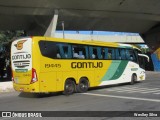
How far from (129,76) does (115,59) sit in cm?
201

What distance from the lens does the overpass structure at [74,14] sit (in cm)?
2697

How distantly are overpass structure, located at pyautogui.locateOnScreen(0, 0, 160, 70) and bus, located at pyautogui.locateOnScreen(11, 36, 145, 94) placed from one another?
27.3 ft

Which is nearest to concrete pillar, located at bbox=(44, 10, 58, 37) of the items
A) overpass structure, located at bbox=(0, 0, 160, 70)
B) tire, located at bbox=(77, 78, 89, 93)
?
overpass structure, located at bbox=(0, 0, 160, 70)

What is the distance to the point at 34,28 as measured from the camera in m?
32.4

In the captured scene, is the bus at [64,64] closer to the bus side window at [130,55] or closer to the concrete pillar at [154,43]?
the bus side window at [130,55]

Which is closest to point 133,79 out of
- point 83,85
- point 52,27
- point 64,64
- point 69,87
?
point 83,85

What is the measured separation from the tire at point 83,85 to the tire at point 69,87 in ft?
1.55

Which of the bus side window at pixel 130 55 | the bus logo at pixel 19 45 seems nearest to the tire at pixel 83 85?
the bus logo at pixel 19 45

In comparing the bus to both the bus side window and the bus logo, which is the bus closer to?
the bus logo

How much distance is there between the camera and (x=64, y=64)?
17.3 meters

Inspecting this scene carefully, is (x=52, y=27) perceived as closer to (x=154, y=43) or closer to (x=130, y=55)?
(x=130, y=55)

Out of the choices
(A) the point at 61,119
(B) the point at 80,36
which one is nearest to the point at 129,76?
(A) the point at 61,119

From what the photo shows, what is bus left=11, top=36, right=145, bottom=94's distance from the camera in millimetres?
15898

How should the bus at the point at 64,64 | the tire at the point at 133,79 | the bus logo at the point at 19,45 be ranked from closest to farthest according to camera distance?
the bus at the point at 64,64
the bus logo at the point at 19,45
the tire at the point at 133,79
